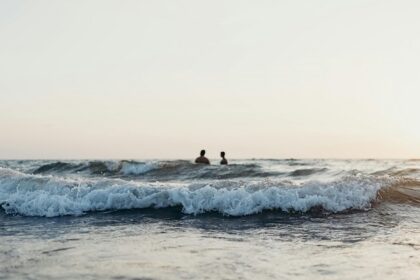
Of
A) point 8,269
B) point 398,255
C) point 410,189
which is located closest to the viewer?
point 8,269

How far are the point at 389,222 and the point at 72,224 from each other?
5099mm

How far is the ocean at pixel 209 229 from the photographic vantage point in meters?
4.86

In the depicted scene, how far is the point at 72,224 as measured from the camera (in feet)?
26.3

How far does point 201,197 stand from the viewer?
9547 millimetres

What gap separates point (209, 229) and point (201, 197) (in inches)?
82.0

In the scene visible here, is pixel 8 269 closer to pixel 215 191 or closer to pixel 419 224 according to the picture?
pixel 215 191

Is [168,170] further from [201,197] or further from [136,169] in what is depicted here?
[201,197]

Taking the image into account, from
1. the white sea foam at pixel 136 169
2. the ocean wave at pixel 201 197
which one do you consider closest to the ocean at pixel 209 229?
the ocean wave at pixel 201 197

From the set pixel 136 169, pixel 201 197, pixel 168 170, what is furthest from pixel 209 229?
pixel 136 169

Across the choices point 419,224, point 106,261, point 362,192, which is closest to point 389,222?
point 419,224

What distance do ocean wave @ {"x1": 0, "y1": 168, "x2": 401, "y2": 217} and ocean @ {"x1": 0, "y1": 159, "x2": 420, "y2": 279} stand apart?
0.07 feet

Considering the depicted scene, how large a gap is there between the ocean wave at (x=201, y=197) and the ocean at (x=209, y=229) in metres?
0.02

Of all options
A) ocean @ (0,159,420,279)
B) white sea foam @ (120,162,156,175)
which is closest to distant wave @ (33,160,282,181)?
white sea foam @ (120,162,156,175)

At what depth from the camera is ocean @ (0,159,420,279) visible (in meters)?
4.86
